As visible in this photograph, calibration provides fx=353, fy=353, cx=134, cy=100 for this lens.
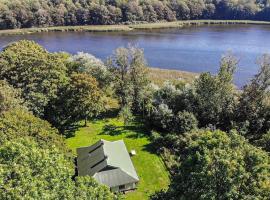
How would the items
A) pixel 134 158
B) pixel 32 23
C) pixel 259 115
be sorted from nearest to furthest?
pixel 134 158 → pixel 259 115 → pixel 32 23

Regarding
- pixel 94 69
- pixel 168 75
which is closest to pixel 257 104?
pixel 94 69

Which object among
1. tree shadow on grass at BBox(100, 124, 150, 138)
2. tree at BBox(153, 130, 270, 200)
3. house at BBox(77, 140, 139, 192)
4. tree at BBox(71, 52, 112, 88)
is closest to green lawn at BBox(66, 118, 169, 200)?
tree shadow on grass at BBox(100, 124, 150, 138)

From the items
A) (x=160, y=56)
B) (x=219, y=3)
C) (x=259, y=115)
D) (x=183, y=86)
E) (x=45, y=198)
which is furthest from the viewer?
(x=219, y=3)

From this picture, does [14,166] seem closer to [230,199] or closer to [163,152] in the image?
[230,199]

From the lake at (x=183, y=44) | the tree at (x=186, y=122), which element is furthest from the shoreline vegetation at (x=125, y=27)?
the tree at (x=186, y=122)

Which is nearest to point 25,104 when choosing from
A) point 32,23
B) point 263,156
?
point 263,156

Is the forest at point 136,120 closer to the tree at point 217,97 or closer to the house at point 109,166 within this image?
the tree at point 217,97
